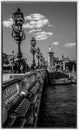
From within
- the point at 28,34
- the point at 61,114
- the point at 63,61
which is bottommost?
the point at 61,114

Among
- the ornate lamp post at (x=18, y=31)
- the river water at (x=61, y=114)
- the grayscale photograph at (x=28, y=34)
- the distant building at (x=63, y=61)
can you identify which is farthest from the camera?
the distant building at (x=63, y=61)

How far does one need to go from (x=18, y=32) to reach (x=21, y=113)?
2750mm

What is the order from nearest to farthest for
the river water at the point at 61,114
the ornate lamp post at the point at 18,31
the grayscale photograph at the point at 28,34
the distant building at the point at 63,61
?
the grayscale photograph at the point at 28,34 < the river water at the point at 61,114 < the ornate lamp post at the point at 18,31 < the distant building at the point at 63,61

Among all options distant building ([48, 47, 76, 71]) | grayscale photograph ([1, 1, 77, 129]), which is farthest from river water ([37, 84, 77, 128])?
distant building ([48, 47, 76, 71])

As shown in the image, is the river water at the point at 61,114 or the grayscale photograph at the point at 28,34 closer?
the grayscale photograph at the point at 28,34

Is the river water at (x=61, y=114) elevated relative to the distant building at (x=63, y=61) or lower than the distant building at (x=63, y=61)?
lower

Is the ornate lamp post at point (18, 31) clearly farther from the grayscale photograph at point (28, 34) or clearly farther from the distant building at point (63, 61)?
the distant building at point (63, 61)

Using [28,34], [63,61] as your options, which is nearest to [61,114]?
[28,34]

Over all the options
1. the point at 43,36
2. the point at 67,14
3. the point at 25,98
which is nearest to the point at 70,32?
the point at 67,14

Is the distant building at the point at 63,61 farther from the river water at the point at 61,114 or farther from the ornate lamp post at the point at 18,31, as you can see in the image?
the river water at the point at 61,114

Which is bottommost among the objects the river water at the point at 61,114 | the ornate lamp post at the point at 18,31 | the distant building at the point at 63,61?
the river water at the point at 61,114

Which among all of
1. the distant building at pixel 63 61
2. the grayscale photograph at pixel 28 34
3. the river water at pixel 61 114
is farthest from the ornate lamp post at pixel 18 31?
the river water at pixel 61 114

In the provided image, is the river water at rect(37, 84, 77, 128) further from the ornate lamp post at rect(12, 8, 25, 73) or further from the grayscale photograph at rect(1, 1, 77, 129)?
the ornate lamp post at rect(12, 8, 25, 73)

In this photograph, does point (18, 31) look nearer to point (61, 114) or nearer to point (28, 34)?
point (28, 34)
